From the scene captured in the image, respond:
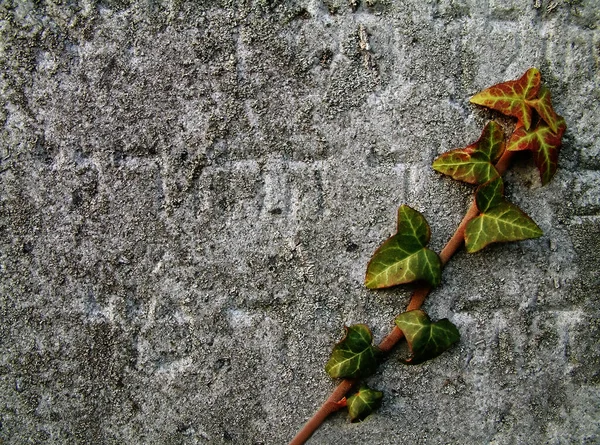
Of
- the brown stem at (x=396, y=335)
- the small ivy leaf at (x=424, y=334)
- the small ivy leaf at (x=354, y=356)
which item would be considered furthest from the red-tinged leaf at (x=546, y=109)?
the small ivy leaf at (x=354, y=356)

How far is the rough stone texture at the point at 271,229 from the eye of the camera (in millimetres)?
1177

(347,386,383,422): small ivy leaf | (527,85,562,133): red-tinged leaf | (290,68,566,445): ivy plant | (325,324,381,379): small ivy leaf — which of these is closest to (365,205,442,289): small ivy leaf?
(290,68,566,445): ivy plant

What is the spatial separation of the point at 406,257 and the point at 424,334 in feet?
0.59

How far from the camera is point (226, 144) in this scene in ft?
3.91

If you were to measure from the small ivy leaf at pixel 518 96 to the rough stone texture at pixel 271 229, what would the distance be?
0.04m

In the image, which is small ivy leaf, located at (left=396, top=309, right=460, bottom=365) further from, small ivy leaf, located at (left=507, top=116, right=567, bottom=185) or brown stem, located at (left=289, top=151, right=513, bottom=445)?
small ivy leaf, located at (left=507, top=116, right=567, bottom=185)

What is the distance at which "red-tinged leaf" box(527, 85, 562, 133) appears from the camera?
3.71ft

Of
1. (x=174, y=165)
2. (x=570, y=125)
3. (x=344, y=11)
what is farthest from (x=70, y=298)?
(x=570, y=125)

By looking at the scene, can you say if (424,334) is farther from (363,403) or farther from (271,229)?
(271,229)

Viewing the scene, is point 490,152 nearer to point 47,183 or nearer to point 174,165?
point 174,165

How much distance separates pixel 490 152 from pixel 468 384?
1.82ft

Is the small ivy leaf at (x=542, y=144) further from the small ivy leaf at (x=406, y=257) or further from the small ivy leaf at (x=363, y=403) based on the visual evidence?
the small ivy leaf at (x=363, y=403)

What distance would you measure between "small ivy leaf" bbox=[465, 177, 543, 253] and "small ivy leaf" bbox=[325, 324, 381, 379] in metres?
0.32

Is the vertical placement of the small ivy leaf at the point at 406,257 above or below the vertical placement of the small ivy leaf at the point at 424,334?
above
